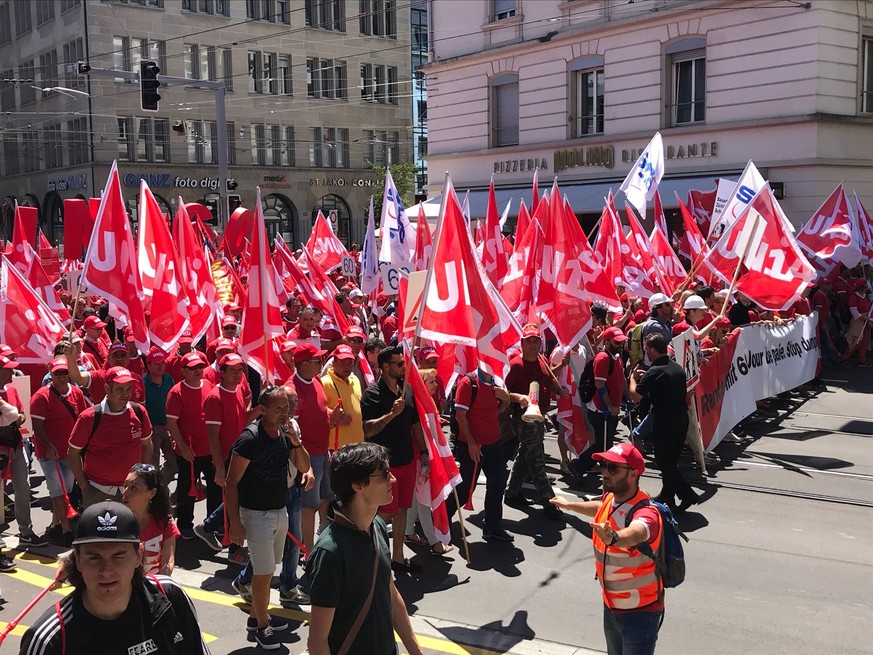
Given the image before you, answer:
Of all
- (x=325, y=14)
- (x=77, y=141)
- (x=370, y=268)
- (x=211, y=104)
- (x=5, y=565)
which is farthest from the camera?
(x=325, y=14)

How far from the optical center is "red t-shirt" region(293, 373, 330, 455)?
23.8ft

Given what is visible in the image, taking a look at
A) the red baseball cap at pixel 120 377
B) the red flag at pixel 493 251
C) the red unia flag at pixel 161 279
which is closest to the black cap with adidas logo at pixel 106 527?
the red baseball cap at pixel 120 377

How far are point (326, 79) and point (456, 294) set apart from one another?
46537 mm

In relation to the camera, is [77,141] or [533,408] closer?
[533,408]

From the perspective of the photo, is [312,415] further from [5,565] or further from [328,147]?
[328,147]

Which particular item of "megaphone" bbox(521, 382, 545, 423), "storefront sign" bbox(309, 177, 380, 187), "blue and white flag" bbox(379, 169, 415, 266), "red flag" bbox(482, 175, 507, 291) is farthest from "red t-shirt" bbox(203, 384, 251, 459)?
"storefront sign" bbox(309, 177, 380, 187)

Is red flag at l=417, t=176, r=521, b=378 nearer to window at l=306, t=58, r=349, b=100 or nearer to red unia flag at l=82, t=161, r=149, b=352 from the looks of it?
red unia flag at l=82, t=161, r=149, b=352

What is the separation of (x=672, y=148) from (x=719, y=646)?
68.3ft

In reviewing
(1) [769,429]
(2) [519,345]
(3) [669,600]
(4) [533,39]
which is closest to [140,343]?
(2) [519,345]

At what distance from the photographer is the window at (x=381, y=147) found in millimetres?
52938

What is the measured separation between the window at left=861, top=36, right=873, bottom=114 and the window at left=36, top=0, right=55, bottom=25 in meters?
38.9

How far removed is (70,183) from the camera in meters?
47.1

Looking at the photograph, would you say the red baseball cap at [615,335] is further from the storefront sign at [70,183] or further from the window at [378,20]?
the window at [378,20]

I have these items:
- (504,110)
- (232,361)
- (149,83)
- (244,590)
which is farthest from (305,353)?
(504,110)
